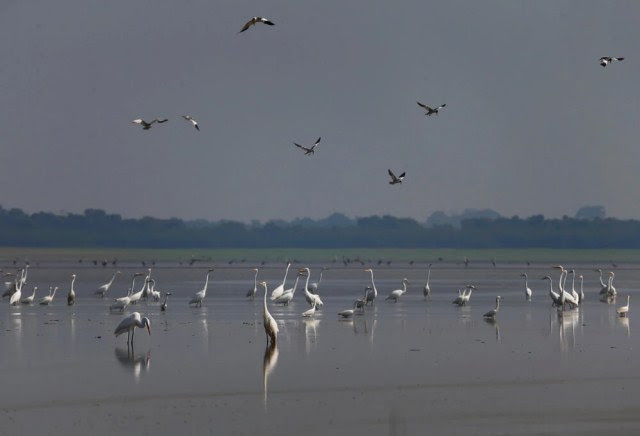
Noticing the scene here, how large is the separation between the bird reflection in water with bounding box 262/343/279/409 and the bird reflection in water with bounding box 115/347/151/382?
189 cm

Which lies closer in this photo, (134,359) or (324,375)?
(324,375)

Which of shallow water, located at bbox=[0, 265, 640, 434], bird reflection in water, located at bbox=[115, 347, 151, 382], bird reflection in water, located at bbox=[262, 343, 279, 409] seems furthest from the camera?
bird reflection in water, located at bbox=[115, 347, 151, 382]

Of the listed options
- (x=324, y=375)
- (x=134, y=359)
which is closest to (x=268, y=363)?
(x=324, y=375)

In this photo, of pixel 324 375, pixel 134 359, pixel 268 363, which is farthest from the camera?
pixel 134 359

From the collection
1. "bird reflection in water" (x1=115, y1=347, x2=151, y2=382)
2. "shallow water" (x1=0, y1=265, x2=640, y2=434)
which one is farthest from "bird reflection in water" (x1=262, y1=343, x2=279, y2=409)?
"bird reflection in water" (x1=115, y1=347, x2=151, y2=382)

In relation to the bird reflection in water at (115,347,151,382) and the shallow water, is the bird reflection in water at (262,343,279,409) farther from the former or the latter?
the bird reflection in water at (115,347,151,382)

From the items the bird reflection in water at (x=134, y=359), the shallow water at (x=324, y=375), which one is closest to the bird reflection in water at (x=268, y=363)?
the shallow water at (x=324, y=375)

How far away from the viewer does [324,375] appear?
18.3 m

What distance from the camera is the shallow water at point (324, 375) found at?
46.9 feet

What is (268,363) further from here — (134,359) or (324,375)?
(134,359)

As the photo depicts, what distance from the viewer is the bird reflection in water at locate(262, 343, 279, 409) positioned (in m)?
17.2

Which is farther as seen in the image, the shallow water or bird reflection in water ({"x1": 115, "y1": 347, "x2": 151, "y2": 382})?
bird reflection in water ({"x1": 115, "y1": 347, "x2": 151, "y2": 382})

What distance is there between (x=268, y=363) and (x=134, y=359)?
236 cm

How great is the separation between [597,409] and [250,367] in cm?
614
